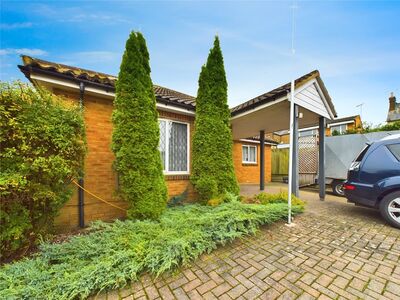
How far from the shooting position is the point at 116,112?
12.7 feet

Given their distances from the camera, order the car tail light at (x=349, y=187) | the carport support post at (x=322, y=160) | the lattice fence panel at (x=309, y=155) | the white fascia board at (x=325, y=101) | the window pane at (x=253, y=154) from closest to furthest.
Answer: the car tail light at (x=349, y=187)
the white fascia board at (x=325, y=101)
the carport support post at (x=322, y=160)
the lattice fence panel at (x=309, y=155)
the window pane at (x=253, y=154)

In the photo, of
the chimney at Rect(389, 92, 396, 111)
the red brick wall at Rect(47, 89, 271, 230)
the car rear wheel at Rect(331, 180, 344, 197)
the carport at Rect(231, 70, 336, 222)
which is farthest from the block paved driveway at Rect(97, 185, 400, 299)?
the chimney at Rect(389, 92, 396, 111)

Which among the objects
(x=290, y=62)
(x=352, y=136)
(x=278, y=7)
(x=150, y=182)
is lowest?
Answer: (x=150, y=182)

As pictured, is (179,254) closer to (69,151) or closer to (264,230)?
(264,230)

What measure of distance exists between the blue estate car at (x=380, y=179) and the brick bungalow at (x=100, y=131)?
4.64m

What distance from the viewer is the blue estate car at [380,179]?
12.4 feet

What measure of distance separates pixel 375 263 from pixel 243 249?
185cm

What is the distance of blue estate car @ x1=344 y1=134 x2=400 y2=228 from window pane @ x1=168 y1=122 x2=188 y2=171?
15.7 ft

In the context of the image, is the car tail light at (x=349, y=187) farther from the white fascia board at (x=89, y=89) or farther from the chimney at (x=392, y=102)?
the chimney at (x=392, y=102)

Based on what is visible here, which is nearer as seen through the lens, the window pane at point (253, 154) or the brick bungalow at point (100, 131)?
the brick bungalow at point (100, 131)

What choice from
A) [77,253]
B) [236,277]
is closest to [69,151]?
[77,253]

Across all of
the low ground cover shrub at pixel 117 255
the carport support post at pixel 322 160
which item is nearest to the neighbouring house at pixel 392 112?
the carport support post at pixel 322 160

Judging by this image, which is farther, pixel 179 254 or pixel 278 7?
pixel 278 7

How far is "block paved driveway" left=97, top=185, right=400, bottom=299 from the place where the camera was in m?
1.94
